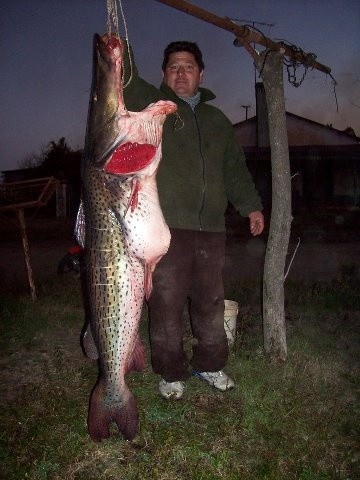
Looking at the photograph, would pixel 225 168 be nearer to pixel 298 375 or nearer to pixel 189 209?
pixel 189 209

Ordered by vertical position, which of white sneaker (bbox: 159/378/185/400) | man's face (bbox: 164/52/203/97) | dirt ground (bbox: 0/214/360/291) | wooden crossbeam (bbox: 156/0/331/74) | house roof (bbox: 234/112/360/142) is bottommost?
white sneaker (bbox: 159/378/185/400)

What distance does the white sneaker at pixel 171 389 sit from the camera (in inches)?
147

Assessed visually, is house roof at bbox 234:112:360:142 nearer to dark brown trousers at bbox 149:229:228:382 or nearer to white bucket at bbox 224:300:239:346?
white bucket at bbox 224:300:239:346

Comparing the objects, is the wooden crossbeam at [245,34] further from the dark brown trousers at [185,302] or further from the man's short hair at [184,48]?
the dark brown trousers at [185,302]

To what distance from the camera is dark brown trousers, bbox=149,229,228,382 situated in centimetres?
356

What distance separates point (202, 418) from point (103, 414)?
3.00ft

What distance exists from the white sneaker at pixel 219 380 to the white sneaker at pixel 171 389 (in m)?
0.26

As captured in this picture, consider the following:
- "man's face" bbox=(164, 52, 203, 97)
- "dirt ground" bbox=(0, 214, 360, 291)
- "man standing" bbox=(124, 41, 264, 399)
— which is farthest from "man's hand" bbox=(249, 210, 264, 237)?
"dirt ground" bbox=(0, 214, 360, 291)

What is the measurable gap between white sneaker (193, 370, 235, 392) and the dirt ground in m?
2.96

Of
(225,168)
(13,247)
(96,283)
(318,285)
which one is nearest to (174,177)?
(225,168)

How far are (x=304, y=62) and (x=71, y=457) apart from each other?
4.18 m

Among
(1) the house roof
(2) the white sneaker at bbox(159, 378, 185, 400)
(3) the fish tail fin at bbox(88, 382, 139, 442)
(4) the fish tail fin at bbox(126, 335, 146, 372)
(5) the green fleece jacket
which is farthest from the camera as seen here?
(1) the house roof

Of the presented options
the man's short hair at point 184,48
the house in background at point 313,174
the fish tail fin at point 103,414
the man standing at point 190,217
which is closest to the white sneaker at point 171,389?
the man standing at point 190,217

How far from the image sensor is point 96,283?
9.11 ft
